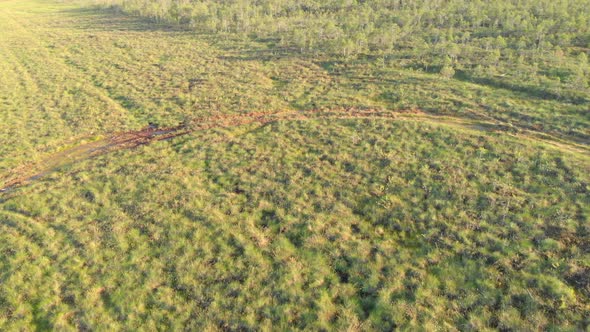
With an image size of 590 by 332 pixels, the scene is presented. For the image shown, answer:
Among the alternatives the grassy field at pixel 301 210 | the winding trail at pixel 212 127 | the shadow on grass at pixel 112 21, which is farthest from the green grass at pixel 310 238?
the shadow on grass at pixel 112 21

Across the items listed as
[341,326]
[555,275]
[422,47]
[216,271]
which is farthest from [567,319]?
[422,47]

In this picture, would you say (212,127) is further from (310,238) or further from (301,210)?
(310,238)

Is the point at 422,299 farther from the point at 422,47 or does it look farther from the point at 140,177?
the point at 422,47

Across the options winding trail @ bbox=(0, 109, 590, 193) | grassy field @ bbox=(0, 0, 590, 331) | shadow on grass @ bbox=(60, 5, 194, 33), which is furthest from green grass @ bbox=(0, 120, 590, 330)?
shadow on grass @ bbox=(60, 5, 194, 33)

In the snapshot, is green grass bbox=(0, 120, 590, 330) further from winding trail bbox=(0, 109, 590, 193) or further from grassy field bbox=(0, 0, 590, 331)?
winding trail bbox=(0, 109, 590, 193)

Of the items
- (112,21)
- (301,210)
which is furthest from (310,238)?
(112,21)

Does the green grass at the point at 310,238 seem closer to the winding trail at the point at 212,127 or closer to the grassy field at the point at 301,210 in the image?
the grassy field at the point at 301,210
